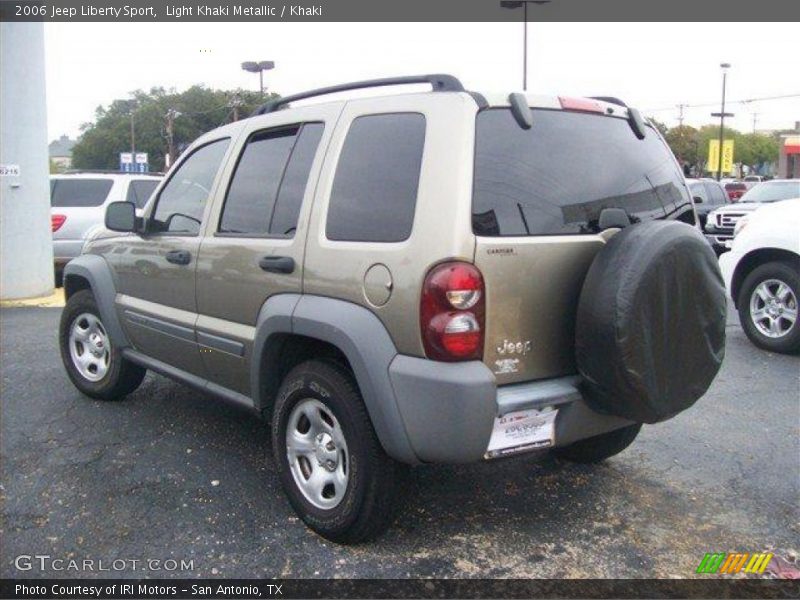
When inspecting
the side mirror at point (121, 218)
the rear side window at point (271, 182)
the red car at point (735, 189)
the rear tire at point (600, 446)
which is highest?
the red car at point (735, 189)

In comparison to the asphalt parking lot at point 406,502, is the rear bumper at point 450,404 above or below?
above

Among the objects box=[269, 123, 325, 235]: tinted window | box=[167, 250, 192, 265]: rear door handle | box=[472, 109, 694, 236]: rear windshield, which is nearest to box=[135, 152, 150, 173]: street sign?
box=[167, 250, 192, 265]: rear door handle

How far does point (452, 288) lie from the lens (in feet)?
9.36

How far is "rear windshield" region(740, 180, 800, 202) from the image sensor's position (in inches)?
608

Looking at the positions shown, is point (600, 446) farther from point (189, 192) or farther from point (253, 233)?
point (189, 192)

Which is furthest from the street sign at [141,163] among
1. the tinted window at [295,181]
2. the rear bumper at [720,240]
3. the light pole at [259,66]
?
the tinted window at [295,181]

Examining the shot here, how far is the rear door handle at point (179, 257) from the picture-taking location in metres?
4.22

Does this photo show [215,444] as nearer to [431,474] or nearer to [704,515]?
[431,474]

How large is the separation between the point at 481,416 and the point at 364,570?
873mm

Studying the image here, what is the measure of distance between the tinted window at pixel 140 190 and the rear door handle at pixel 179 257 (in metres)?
7.67

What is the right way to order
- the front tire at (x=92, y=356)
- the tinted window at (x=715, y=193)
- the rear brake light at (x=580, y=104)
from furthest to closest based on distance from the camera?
1. the tinted window at (x=715, y=193)
2. the front tire at (x=92, y=356)
3. the rear brake light at (x=580, y=104)

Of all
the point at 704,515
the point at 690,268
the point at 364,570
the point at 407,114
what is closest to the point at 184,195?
the point at 407,114

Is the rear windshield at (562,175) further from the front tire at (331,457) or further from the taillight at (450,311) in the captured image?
the front tire at (331,457)

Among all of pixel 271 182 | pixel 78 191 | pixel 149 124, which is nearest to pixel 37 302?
pixel 78 191
